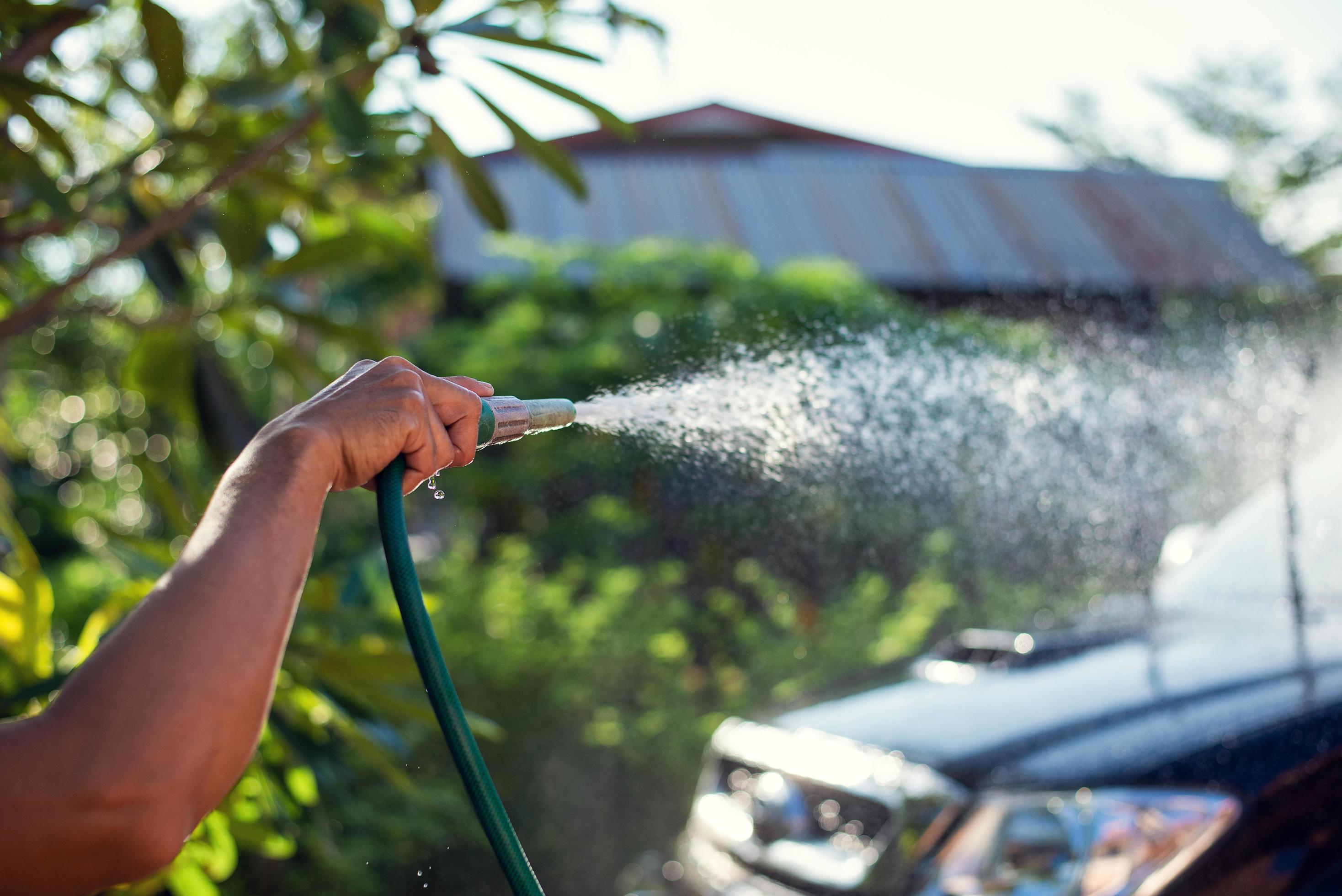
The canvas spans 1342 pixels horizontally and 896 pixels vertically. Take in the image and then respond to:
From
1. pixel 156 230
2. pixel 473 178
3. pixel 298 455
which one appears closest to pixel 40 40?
pixel 156 230

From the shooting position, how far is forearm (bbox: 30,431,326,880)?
0.72 metres

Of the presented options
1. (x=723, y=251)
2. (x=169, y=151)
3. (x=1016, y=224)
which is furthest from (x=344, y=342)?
(x=1016, y=224)

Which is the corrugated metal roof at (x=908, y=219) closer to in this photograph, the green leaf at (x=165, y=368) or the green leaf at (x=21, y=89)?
the green leaf at (x=165, y=368)

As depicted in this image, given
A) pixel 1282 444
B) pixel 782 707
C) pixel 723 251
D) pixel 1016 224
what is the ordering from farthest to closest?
pixel 1016 224 → pixel 723 251 → pixel 782 707 → pixel 1282 444

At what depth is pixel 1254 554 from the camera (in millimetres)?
2635

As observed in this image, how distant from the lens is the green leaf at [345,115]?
2.05 m

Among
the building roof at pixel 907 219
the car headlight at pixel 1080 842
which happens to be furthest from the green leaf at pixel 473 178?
the building roof at pixel 907 219

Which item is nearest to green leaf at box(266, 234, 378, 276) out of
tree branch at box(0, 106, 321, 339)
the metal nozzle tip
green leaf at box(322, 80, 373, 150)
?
tree branch at box(0, 106, 321, 339)

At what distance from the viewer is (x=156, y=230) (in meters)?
2.18

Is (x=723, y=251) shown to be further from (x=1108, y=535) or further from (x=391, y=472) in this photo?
(x=391, y=472)

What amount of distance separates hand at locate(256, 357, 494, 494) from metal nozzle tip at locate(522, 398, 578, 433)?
0.10 metres

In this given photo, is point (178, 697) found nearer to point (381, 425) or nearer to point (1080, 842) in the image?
point (381, 425)

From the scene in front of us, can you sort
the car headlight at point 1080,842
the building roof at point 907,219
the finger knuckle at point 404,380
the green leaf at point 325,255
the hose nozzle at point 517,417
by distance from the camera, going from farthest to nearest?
1. the building roof at point 907,219
2. the green leaf at point 325,255
3. the car headlight at point 1080,842
4. the hose nozzle at point 517,417
5. the finger knuckle at point 404,380

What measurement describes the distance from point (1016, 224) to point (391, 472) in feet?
26.6
